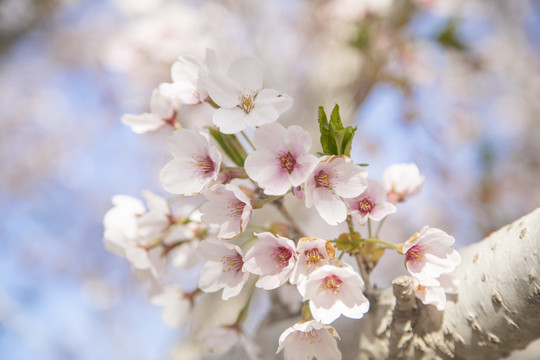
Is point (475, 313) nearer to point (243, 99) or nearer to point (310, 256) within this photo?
point (310, 256)

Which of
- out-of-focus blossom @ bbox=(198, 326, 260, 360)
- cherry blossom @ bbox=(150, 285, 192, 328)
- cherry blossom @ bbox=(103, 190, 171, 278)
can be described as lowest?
out-of-focus blossom @ bbox=(198, 326, 260, 360)

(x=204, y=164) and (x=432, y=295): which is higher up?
(x=204, y=164)

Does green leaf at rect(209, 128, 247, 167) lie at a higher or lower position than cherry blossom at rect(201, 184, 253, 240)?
higher

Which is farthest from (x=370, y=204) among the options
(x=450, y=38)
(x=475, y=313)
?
(x=450, y=38)

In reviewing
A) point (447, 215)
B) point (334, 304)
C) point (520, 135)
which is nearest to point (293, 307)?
point (334, 304)

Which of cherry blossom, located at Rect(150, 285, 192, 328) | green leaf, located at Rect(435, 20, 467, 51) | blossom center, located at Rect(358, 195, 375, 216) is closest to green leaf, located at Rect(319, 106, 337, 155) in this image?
blossom center, located at Rect(358, 195, 375, 216)

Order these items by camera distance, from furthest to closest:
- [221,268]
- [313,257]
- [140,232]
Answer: [140,232] → [221,268] → [313,257]

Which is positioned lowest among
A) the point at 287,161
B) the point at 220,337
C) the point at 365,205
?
the point at 220,337

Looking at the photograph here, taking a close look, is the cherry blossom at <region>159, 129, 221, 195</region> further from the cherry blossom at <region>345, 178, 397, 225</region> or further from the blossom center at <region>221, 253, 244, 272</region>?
the cherry blossom at <region>345, 178, 397, 225</region>

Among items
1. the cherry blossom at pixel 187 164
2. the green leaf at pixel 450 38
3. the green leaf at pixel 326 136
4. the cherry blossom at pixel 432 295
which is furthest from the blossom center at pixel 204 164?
the green leaf at pixel 450 38
